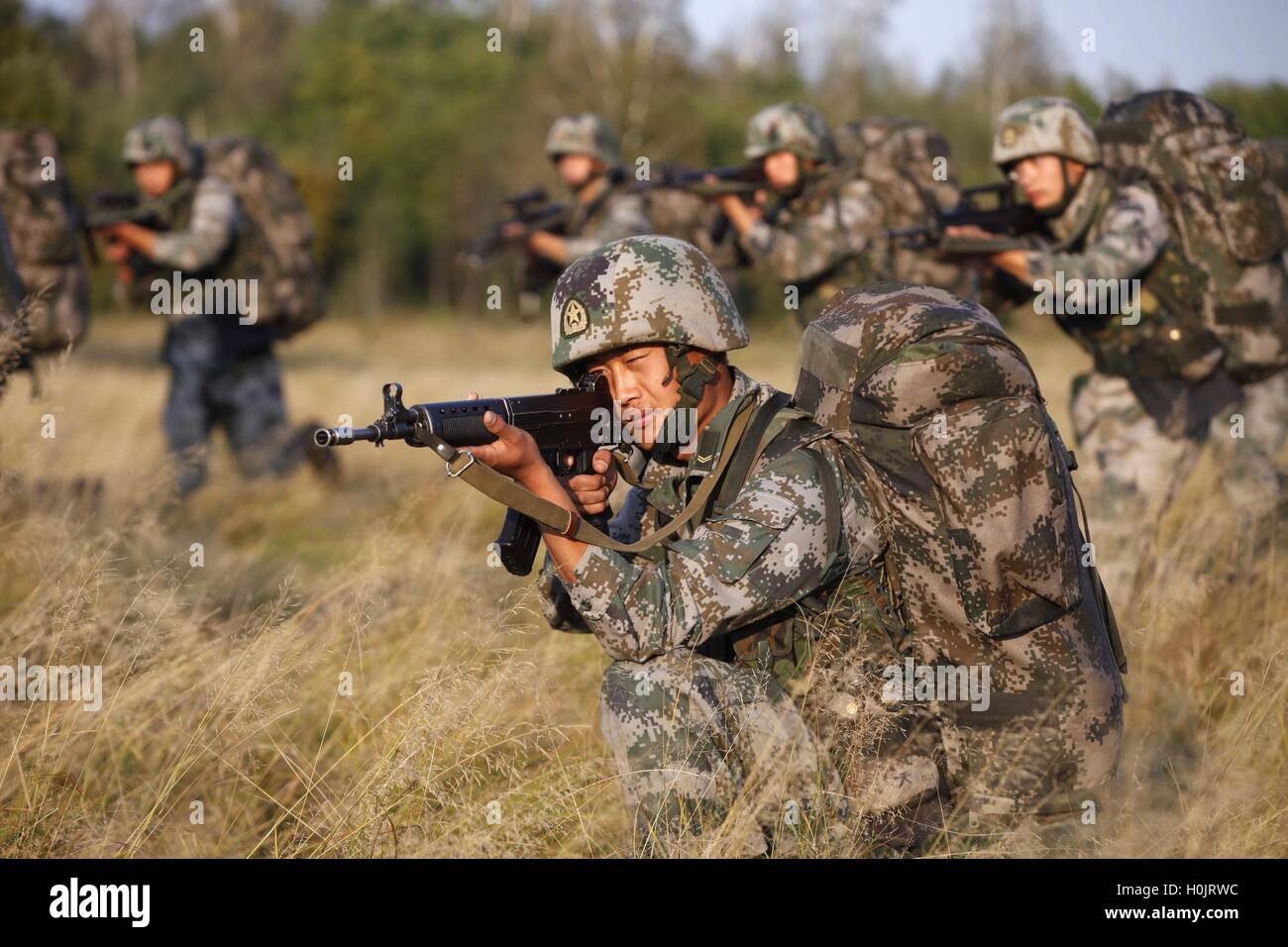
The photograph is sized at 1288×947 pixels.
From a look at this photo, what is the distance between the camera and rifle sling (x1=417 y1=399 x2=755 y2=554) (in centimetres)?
306

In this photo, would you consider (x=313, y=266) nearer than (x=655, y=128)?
Yes

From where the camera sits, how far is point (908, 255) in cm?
834

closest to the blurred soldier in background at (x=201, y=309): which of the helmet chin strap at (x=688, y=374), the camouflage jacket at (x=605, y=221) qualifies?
the camouflage jacket at (x=605, y=221)

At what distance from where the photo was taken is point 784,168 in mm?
8859

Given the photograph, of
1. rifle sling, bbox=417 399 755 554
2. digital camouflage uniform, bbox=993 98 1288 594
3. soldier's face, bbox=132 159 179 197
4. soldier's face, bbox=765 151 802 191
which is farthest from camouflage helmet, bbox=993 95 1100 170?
soldier's face, bbox=132 159 179 197

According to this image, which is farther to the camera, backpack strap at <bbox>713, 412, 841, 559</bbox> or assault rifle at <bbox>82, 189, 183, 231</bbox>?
assault rifle at <bbox>82, 189, 183, 231</bbox>

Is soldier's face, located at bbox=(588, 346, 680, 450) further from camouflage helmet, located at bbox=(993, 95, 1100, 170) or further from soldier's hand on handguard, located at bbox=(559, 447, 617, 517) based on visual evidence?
camouflage helmet, located at bbox=(993, 95, 1100, 170)

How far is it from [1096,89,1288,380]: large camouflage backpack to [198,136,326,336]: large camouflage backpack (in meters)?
5.24

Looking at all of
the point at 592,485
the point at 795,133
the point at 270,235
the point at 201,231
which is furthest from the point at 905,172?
the point at 592,485

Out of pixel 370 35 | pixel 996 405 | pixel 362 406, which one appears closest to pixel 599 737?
pixel 996 405

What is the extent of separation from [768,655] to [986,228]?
4.04 metres

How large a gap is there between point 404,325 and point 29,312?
24069 millimetres
